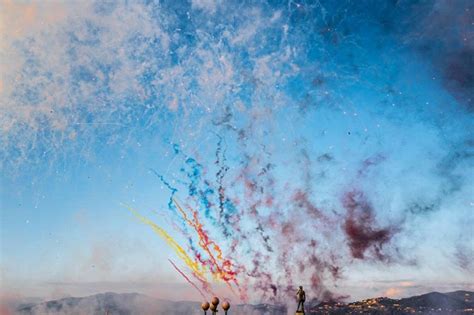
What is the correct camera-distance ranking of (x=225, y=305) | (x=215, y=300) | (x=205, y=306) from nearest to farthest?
(x=225, y=305) < (x=215, y=300) < (x=205, y=306)

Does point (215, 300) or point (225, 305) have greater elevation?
point (215, 300)

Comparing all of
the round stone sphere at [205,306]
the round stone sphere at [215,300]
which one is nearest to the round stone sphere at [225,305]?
the round stone sphere at [215,300]

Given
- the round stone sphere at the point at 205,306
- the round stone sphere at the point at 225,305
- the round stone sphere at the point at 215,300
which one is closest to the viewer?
the round stone sphere at the point at 225,305

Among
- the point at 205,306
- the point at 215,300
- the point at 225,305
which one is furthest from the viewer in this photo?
the point at 205,306

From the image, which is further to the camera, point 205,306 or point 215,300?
point 205,306

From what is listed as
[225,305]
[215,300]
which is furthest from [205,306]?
[225,305]

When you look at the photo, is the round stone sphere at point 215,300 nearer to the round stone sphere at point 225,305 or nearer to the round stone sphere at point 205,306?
the round stone sphere at point 225,305

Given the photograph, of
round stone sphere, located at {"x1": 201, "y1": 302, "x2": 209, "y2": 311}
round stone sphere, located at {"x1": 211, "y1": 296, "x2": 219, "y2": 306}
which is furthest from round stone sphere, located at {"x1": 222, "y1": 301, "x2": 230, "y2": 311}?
round stone sphere, located at {"x1": 201, "y1": 302, "x2": 209, "y2": 311}

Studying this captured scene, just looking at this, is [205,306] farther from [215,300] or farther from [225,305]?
[225,305]

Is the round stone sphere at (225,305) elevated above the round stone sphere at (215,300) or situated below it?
below

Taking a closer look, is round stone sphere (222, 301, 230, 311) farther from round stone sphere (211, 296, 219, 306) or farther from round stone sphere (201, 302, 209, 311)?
round stone sphere (201, 302, 209, 311)
